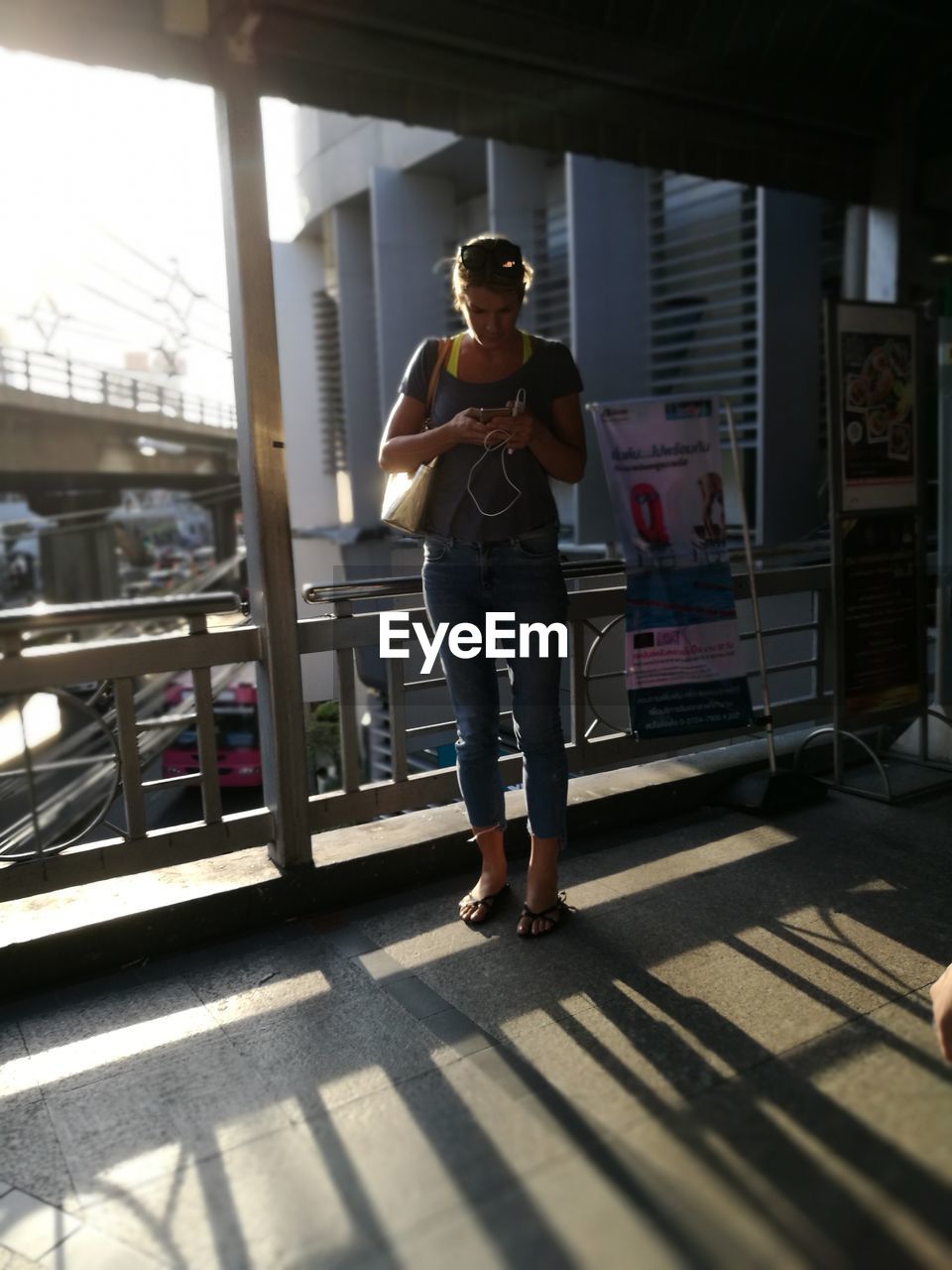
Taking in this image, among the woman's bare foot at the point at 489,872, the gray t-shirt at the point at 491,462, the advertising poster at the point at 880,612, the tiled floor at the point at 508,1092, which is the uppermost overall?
the gray t-shirt at the point at 491,462

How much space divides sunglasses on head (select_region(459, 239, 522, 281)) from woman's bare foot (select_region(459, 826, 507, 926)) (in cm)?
169

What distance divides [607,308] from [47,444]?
1235 centimetres

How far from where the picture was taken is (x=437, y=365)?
284 cm

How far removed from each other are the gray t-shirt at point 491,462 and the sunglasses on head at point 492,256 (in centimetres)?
23

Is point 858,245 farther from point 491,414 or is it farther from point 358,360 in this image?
point 358,360

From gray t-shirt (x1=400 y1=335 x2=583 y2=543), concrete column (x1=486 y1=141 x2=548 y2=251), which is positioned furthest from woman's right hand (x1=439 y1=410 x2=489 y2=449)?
concrete column (x1=486 y1=141 x2=548 y2=251)

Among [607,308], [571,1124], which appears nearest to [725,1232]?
[571,1124]

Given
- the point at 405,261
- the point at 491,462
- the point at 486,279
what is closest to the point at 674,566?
the point at 491,462

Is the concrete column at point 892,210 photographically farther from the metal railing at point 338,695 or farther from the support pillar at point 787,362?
the support pillar at point 787,362

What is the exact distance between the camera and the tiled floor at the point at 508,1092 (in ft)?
5.68

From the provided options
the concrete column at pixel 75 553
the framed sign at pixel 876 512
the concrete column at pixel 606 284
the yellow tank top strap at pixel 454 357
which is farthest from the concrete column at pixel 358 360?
the concrete column at pixel 75 553

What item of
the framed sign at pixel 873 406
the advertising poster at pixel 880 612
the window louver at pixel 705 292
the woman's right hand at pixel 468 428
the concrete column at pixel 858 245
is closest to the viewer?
the woman's right hand at pixel 468 428

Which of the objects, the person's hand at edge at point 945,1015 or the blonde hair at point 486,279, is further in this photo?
the blonde hair at point 486,279

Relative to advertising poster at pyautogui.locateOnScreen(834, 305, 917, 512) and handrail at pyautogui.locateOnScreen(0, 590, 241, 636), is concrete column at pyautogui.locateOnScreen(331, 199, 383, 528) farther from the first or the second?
handrail at pyautogui.locateOnScreen(0, 590, 241, 636)
